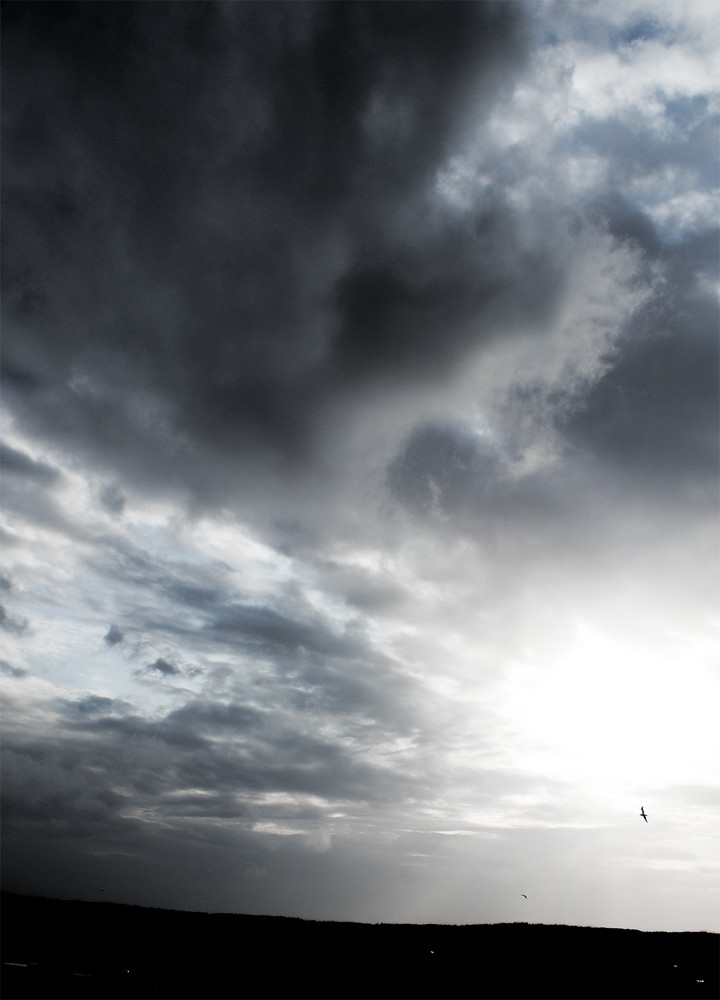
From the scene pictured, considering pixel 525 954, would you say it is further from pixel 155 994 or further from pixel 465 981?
pixel 155 994

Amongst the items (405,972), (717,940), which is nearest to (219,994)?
(405,972)

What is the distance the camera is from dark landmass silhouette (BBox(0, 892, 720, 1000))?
2660 inches

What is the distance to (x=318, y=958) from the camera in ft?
279

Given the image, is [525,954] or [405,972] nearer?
[405,972]

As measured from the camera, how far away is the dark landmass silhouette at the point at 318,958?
67.6 meters

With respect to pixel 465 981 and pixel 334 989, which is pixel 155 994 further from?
pixel 465 981

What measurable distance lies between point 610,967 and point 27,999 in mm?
67128

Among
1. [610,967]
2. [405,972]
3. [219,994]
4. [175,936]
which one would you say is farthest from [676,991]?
[175,936]

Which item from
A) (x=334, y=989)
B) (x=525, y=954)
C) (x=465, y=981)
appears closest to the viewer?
(x=334, y=989)

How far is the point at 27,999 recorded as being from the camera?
5491cm

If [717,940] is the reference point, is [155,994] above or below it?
below

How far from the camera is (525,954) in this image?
90.3 metres

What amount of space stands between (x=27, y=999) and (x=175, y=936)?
4193cm

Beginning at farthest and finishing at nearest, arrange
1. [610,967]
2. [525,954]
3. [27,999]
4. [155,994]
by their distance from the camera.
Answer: [525,954] < [610,967] < [155,994] < [27,999]
